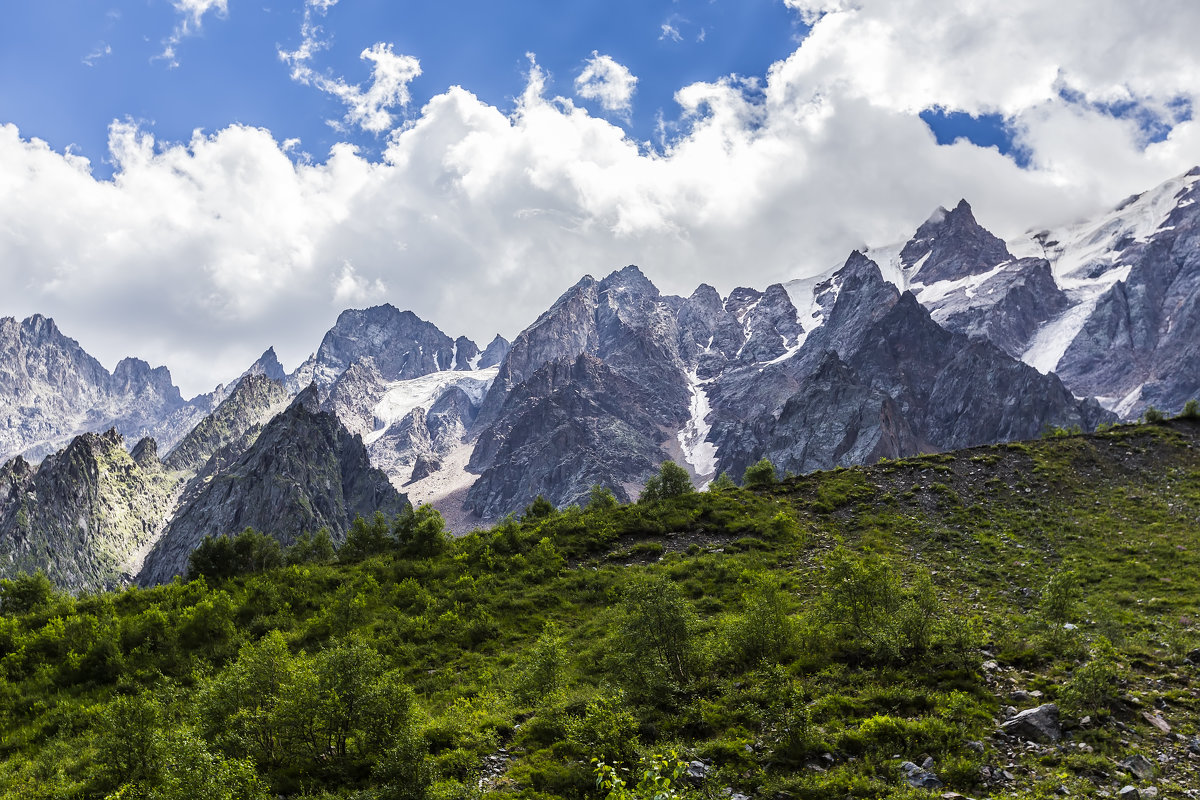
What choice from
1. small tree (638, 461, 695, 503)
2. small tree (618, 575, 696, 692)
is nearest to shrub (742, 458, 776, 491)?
small tree (638, 461, 695, 503)

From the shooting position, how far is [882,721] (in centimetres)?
1841

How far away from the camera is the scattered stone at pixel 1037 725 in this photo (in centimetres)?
1728

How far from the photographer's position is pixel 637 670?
72.9 feet

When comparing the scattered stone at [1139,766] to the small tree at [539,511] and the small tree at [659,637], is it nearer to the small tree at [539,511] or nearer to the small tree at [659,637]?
the small tree at [659,637]

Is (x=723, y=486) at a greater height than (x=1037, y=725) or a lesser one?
greater

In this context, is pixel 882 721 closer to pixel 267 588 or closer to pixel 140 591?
pixel 267 588

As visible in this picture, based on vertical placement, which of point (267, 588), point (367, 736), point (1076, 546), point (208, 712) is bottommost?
point (1076, 546)

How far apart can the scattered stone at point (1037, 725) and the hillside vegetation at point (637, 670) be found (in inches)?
6.3

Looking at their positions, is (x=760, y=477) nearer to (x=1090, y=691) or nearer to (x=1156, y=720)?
(x=1156, y=720)

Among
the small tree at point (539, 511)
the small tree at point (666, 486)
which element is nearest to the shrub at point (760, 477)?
the small tree at point (666, 486)

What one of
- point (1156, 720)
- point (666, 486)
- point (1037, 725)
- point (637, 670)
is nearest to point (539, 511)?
point (666, 486)

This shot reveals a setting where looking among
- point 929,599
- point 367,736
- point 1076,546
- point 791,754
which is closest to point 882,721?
point 791,754

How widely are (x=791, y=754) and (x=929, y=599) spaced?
971cm

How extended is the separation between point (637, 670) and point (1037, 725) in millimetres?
12073
